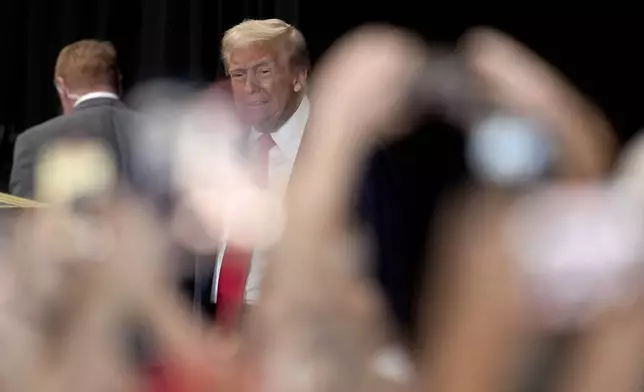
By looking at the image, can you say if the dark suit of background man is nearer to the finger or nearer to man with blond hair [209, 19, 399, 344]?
man with blond hair [209, 19, 399, 344]

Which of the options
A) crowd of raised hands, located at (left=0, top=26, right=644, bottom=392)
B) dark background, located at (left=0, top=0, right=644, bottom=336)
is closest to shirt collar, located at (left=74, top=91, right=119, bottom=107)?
dark background, located at (left=0, top=0, right=644, bottom=336)

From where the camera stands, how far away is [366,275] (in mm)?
204

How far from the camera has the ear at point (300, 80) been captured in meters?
0.94

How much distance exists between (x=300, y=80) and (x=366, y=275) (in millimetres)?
768

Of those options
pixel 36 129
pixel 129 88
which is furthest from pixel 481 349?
pixel 129 88

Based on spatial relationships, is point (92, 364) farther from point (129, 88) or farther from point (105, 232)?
point (129, 88)

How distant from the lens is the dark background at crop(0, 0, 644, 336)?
1.78 meters

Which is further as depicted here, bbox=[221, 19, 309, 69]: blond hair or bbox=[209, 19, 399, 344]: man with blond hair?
bbox=[221, 19, 309, 69]: blond hair

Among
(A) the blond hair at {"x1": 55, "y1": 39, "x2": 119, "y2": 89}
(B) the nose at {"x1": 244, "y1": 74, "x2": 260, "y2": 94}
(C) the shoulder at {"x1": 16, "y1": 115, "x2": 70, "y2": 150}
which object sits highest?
(B) the nose at {"x1": 244, "y1": 74, "x2": 260, "y2": 94}

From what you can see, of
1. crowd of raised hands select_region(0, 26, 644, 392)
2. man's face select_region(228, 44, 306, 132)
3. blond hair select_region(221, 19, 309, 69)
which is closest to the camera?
crowd of raised hands select_region(0, 26, 644, 392)

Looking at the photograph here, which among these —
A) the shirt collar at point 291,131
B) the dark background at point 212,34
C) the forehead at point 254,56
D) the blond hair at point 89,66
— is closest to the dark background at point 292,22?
the dark background at point 212,34

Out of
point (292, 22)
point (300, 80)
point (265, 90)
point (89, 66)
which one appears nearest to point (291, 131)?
point (300, 80)

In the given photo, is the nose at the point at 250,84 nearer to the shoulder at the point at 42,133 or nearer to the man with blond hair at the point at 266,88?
the man with blond hair at the point at 266,88

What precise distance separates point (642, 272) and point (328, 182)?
0.07m
